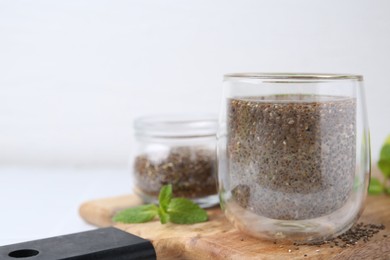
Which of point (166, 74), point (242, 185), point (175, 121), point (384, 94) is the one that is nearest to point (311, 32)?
point (384, 94)

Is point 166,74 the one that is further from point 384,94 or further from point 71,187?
point 384,94

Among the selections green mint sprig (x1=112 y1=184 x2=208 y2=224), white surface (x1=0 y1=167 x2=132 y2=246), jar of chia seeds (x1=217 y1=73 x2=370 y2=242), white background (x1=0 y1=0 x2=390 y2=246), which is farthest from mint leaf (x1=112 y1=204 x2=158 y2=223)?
white background (x1=0 y1=0 x2=390 y2=246)

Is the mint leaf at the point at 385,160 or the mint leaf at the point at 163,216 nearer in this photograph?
the mint leaf at the point at 163,216

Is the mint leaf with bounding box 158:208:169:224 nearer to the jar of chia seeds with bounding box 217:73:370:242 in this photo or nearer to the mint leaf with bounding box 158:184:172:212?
the mint leaf with bounding box 158:184:172:212

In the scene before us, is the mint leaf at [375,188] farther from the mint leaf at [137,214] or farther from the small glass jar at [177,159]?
the mint leaf at [137,214]

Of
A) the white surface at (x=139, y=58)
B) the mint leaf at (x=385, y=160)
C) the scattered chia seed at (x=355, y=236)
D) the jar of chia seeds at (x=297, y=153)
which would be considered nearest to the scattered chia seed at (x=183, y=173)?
the jar of chia seeds at (x=297, y=153)
